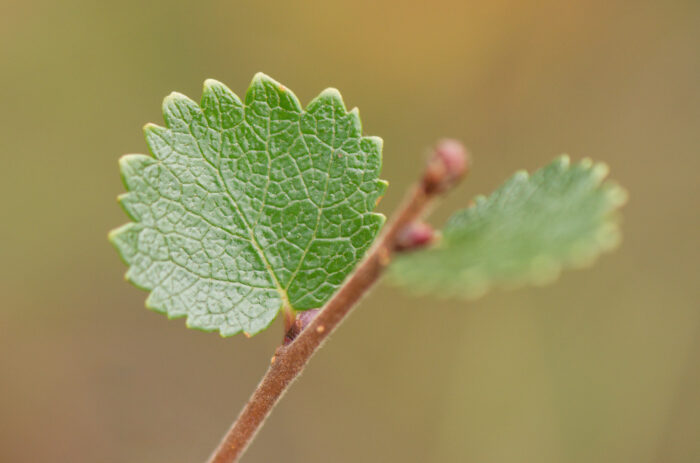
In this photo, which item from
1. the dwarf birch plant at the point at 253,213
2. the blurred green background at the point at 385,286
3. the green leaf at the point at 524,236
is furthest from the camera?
the blurred green background at the point at 385,286

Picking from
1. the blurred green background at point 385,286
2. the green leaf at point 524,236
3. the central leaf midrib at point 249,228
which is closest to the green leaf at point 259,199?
the central leaf midrib at point 249,228

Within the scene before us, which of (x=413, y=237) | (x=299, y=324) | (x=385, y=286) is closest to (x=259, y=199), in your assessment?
(x=299, y=324)

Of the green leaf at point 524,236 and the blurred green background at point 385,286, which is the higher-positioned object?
the green leaf at point 524,236

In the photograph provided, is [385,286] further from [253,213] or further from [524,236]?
[524,236]

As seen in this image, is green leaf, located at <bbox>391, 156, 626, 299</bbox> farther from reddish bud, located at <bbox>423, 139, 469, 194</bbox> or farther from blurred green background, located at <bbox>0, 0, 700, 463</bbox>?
blurred green background, located at <bbox>0, 0, 700, 463</bbox>

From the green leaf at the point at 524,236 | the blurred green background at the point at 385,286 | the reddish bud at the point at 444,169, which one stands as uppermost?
the reddish bud at the point at 444,169

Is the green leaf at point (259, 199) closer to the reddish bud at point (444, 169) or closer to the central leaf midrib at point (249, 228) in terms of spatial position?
the central leaf midrib at point (249, 228)

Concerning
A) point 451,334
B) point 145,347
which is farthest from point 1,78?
point 451,334
